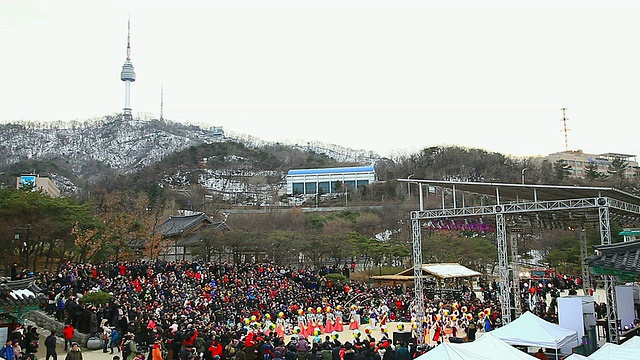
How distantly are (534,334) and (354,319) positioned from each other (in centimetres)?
875

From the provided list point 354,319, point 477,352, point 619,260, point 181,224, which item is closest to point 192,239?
point 181,224

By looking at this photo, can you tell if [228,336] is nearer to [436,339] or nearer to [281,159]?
[436,339]

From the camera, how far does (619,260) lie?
11.2 meters

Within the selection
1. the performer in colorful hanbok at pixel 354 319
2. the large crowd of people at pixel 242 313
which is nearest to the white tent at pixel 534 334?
the large crowd of people at pixel 242 313

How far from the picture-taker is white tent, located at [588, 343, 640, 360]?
8.66 m

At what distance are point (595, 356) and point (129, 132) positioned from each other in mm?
115852

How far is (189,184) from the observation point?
71.4m

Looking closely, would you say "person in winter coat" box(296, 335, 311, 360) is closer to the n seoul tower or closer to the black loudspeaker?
the black loudspeaker

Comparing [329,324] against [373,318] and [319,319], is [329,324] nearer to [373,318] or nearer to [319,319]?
[319,319]

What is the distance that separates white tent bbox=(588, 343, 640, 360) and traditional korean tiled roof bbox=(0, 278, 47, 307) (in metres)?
11.0

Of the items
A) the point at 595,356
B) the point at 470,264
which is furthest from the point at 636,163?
the point at 595,356

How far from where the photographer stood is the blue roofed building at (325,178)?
7256cm

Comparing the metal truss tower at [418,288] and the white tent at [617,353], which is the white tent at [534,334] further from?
the metal truss tower at [418,288]

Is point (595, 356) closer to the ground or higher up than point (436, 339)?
higher up
